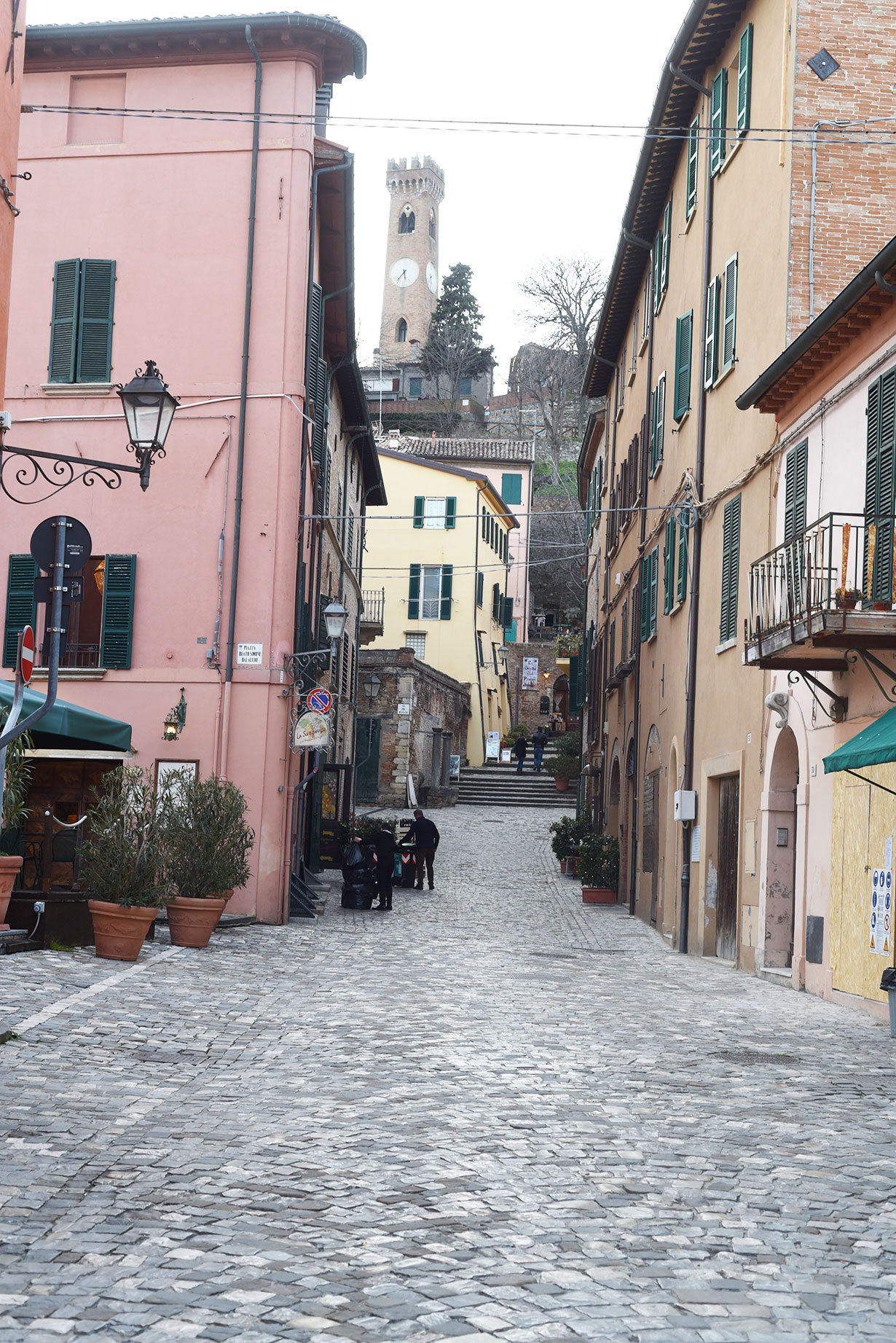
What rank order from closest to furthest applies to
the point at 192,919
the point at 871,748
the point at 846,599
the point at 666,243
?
1. the point at 871,748
2. the point at 846,599
3. the point at 192,919
4. the point at 666,243

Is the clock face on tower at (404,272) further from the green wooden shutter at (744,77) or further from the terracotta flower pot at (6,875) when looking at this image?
the terracotta flower pot at (6,875)

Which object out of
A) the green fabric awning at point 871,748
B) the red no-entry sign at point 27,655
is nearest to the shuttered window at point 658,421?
the green fabric awning at point 871,748

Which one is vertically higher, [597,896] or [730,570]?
[730,570]

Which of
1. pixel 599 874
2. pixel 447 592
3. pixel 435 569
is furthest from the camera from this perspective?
pixel 435 569

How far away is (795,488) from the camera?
1502 cm

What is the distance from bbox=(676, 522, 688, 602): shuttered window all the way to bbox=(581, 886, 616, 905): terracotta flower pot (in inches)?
263

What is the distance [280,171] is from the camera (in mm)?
20031

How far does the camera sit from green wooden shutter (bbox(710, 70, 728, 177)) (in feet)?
63.0

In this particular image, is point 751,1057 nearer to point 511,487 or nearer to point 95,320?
point 95,320

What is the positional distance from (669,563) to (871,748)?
11246 millimetres

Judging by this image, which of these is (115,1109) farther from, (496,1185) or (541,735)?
(541,735)

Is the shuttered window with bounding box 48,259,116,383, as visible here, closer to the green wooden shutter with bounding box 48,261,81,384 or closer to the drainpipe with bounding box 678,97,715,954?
the green wooden shutter with bounding box 48,261,81,384

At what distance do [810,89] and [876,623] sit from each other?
25.4 feet

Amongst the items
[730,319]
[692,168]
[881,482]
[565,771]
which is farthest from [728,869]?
[565,771]
